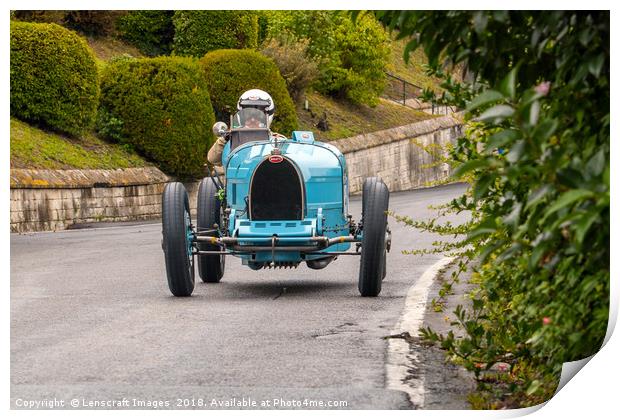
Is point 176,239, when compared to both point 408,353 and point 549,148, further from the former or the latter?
point 549,148

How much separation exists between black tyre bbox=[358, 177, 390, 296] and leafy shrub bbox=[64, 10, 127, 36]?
247 inches

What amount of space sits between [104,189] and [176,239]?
7278 millimetres

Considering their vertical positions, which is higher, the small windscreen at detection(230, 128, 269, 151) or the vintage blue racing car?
the small windscreen at detection(230, 128, 269, 151)

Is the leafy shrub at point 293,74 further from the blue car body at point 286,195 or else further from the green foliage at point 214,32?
the blue car body at point 286,195

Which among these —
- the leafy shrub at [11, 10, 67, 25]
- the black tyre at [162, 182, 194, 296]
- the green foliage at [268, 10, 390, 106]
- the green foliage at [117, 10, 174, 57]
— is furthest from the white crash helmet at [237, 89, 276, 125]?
the leafy shrub at [11, 10, 67, 25]

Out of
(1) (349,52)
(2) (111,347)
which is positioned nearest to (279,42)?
(1) (349,52)

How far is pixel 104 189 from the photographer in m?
16.8

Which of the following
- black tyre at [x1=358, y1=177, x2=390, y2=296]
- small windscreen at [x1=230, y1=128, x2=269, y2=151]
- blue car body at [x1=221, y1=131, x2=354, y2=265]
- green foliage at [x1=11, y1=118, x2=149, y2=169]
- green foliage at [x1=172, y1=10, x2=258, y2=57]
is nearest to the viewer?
black tyre at [x1=358, y1=177, x2=390, y2=296]

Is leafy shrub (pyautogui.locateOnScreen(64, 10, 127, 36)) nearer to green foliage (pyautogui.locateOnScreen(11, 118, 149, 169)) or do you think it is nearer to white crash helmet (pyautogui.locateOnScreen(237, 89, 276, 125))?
green foliage (pyautogui.locateOnScreen(11, 118, 149, 169))

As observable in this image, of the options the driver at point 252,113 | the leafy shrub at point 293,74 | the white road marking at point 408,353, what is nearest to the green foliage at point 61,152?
the leafy shrub at point 293,74

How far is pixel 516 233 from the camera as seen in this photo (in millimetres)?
4445

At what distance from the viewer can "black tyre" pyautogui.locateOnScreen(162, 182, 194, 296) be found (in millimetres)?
9758

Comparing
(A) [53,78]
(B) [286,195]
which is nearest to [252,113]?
(B) [286,195]

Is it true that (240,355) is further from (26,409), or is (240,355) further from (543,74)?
(543,74)
